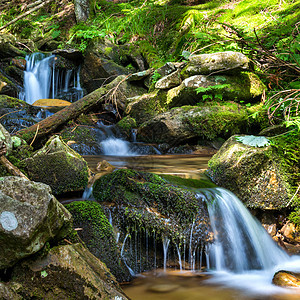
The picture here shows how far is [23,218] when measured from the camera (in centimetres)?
173

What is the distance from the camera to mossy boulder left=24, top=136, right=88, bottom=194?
11.0ft

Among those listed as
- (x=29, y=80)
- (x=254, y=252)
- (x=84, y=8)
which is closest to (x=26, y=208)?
(x=254, y=252)

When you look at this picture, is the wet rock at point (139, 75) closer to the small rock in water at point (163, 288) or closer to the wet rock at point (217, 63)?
the wet rock at point (217, 63)

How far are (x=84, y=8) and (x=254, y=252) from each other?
1371 centimetres

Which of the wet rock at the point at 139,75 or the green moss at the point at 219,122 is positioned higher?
the wet rock at the point at 139,75

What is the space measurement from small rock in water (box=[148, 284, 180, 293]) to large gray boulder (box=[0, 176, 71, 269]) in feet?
4.31

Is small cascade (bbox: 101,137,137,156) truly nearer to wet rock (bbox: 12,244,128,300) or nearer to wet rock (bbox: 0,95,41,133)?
wet rock (bbox: 0,95,41,133)

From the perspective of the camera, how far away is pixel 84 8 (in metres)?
13.4

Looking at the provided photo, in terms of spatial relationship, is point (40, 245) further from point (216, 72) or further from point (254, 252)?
point (216, 72)

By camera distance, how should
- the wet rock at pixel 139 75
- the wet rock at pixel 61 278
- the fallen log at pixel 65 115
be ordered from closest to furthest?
the wet rock at pixel 61 278 < the fallen log at pixel 65 115 < the wet rock at pixel 139 75

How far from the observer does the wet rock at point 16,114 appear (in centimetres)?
704

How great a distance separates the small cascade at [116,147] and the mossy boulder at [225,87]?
6.75 ft

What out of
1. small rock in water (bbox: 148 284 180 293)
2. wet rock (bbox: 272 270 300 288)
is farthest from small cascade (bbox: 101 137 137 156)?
wet rock (bbox: 272 270 300 288)

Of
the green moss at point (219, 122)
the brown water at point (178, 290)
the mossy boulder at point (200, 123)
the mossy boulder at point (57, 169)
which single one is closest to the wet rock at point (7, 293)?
the brown water at point (178, 290)
